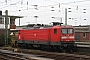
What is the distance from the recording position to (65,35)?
1068 inches

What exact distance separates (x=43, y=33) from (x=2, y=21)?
83.1 feet

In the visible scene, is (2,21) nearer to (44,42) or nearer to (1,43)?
(1,43)

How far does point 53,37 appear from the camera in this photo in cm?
2773

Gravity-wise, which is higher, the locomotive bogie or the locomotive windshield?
the locomotive windshield

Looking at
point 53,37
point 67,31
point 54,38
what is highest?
point 67,31

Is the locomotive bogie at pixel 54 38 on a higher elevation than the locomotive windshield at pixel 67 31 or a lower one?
lower

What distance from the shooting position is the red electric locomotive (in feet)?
88.2

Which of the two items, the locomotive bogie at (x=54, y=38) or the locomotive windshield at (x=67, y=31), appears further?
the locomotive windshield at (x=67, y=31)

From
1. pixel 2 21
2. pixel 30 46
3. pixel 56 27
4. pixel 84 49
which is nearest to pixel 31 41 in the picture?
pixel 30 46

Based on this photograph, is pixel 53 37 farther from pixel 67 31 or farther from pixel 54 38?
pixel 67 31

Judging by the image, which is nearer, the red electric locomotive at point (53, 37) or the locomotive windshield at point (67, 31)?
the red electric locomotive at point (53, 37)

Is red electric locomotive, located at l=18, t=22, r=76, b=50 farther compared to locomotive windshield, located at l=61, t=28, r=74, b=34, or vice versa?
locomotive windshield, located at l=61, t=28, r=74, b=34

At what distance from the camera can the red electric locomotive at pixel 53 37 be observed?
26.9 m

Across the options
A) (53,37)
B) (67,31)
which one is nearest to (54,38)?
(53,37)
